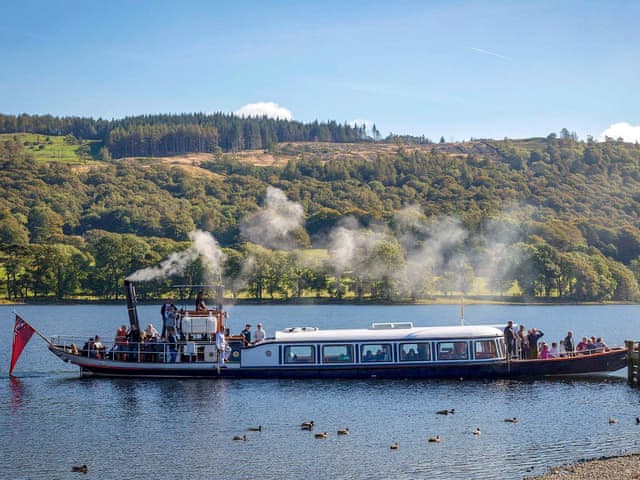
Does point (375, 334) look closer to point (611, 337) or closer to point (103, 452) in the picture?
point (103, 452)

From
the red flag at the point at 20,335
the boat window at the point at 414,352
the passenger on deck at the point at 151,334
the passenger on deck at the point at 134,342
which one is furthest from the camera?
the red flag at the point at 20,335

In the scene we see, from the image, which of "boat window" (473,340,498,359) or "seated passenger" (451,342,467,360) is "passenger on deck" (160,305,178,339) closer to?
"seated passenger" (451,342,467,360)

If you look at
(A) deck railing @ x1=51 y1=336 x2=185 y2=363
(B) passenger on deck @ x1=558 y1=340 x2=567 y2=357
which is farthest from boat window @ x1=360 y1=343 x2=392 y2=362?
(B) passenger on deck @ x1=558 y1=340 x2=567 y2=357

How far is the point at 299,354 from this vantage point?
5619 centimetres

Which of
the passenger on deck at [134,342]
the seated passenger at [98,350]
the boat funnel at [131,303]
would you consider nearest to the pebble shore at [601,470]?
the passenger on deck at [134,342]

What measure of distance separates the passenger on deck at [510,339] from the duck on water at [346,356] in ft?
1.14

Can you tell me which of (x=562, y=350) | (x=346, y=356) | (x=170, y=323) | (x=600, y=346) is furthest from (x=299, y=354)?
(x=600, y=346)

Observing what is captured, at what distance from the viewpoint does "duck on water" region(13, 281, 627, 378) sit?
55.5 meters

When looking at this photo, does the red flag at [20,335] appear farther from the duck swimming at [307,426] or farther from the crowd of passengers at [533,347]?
the crowd of passengers at [533,347]

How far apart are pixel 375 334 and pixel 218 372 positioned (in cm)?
1039

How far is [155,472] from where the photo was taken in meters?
36.1

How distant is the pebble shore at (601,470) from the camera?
3286cm

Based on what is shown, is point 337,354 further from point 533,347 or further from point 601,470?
point 601,470

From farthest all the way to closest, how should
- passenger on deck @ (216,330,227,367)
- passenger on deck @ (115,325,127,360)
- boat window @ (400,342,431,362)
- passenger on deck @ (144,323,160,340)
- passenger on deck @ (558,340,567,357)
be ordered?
passenger on deck @ (144,323,160,340)
passenger on deck @ (115,325,127,360)
passenger on deck @ (558,340,567,357)
passenger on deck @ (216,330,227,367)
boat window @ (400,342,431,362)
